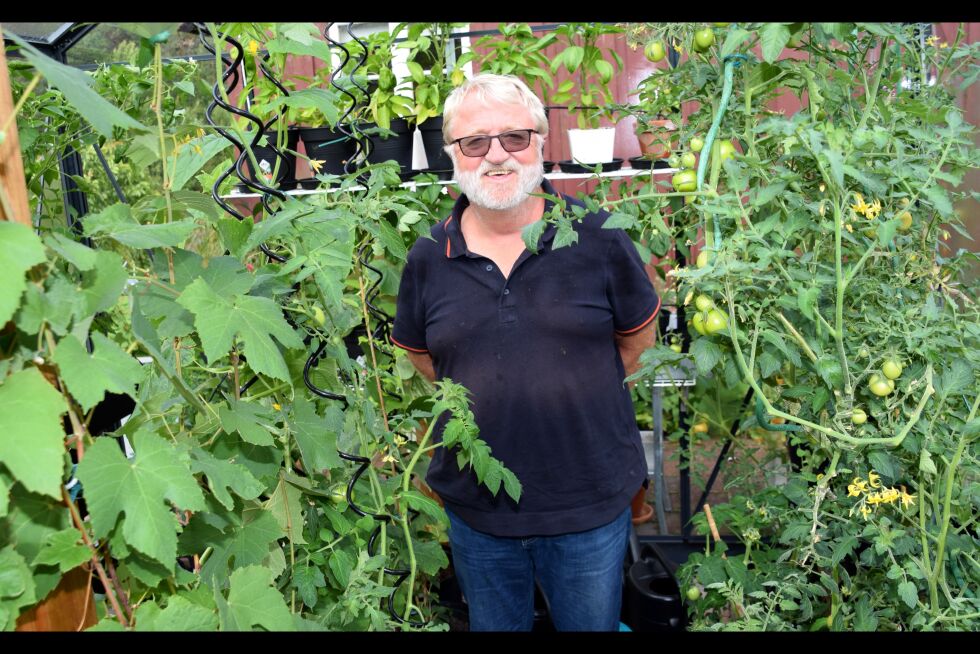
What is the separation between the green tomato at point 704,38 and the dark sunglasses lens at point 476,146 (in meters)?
0.67

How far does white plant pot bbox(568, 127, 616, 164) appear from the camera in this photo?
3.10 meters

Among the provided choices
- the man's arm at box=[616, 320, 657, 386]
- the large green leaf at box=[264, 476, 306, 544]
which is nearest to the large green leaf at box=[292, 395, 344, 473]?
the large green leaf at box=[264, 476, 306, 544]

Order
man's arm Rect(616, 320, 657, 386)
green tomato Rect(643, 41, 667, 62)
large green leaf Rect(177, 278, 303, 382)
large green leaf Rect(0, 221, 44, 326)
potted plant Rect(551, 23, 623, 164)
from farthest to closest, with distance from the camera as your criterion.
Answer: potted plant Rect(551, 23, 623, 164) < man's arm Rect(616, 320, 657, 386) < green tomato Rect(643, 41, 667, 62) < large green leaf Rect(177, 278, 303, 382) < large green leaf Rect(0, 221, 44, 326)

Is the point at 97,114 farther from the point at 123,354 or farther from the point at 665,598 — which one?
the point at 665,598

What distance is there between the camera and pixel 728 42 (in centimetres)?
114

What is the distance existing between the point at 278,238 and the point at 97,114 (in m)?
0.43

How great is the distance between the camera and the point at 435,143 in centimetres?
297

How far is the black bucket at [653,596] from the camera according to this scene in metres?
2.12

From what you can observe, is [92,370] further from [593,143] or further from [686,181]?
[593,143]

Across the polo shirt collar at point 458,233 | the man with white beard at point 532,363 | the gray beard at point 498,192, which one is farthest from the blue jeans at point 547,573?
the gray beard at point 498,192

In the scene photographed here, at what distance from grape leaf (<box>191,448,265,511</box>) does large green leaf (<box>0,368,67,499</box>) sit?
7.4 inches

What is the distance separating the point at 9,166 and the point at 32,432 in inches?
8.4

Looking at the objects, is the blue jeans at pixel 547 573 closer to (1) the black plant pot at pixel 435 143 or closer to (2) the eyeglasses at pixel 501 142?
(2) the eyeglasses at pixel 501 142

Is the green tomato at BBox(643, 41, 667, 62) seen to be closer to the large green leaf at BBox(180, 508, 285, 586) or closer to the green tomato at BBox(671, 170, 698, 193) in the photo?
the green tomato at BBox(671, 170, 698, 193)
